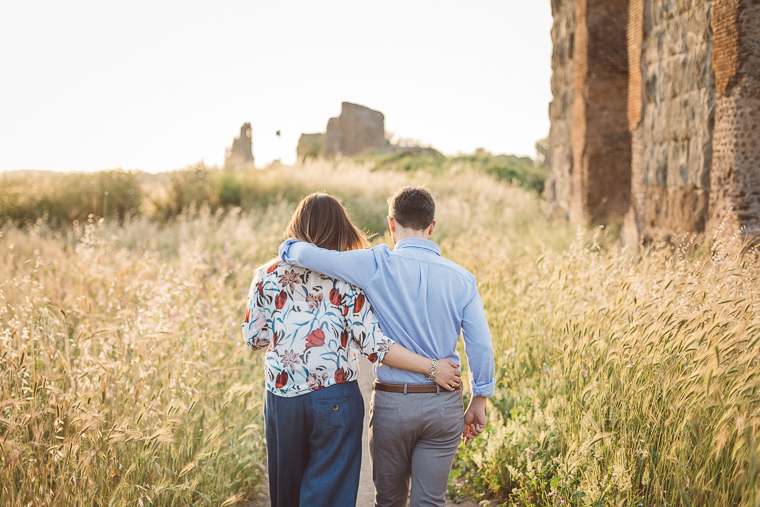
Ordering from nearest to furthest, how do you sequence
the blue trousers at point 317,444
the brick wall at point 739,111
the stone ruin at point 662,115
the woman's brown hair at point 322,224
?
the blue trousers at point 317,444
the woman's brown hair at point 322,224
the brick wall at point 739,111
the stone ruin at point 662,115

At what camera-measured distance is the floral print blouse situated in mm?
2559

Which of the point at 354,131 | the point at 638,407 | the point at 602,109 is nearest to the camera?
the point at 638,407

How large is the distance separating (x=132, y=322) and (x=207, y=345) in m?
0.56

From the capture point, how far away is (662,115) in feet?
24.1

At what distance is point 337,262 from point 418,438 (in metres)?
0.89

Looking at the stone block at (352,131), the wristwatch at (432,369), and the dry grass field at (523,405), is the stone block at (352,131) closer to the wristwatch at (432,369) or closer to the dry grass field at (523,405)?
the dry grass field at (523,405)

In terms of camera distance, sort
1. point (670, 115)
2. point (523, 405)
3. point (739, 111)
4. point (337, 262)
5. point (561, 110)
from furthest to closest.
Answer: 1. point (561, 110)
2. point (670, 115)
3. point (739, 111)
4. point (523, 405)
5. point (337, 262)

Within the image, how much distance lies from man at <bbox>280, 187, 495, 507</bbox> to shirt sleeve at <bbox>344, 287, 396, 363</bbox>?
5cm

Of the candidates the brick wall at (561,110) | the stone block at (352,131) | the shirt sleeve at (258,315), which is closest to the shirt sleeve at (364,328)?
the shirt sleeve at (258,315)

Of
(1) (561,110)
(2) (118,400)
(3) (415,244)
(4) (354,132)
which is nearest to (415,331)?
(3) (415,244)

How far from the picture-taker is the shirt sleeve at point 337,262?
2533mm

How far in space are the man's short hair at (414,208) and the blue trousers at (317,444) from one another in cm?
79

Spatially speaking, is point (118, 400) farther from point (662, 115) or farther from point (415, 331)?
point (662, 115)

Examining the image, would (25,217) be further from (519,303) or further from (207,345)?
(519,303)
